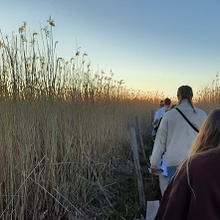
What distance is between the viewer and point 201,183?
0.91 meters

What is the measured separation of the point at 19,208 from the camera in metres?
2.18

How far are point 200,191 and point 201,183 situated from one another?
35 mm

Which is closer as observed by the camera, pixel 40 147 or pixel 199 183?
pixel 199 183

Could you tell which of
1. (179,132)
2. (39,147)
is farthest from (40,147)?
(179,132)

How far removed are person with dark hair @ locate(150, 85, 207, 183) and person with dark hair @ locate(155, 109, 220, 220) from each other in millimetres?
1330

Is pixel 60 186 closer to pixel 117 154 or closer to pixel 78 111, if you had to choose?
pixel 78 111

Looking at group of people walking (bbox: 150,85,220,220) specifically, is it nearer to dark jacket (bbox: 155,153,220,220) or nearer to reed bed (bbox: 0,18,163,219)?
dark jacket (bbox: 155,153,220,220)

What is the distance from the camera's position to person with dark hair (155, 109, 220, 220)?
91 cm

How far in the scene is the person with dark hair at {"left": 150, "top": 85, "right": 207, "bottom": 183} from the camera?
7.61ft

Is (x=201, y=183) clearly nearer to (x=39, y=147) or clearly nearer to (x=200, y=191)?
(x=200, y=191)

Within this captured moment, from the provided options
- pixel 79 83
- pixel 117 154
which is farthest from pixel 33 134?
pixel 117 154

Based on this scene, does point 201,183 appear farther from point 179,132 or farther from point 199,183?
point 179,132

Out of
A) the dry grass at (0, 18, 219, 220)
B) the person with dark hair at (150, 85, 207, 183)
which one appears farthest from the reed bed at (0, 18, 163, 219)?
the person with dark hair at (150, 85, 207, 183)

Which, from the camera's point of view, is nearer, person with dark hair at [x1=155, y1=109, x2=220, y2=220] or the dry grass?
person with dark hair at [x1=155, y1=109, x2=220, y2=220]
